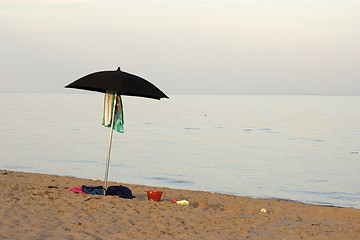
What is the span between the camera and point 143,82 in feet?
35.0

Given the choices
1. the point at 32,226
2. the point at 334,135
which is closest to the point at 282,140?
the point at 334,135

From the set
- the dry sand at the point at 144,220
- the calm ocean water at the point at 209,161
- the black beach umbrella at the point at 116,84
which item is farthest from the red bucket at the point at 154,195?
the calm ocean water at the point at 209,161

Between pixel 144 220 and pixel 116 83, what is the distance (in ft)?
9.11

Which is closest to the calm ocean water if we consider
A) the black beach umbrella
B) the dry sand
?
the dry sand

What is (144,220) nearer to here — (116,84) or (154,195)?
(154,195)

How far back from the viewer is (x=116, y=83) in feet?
33.6

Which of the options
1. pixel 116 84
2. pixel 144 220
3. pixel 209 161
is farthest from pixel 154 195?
pixel 209 161

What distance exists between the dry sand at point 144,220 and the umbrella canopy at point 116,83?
7.43ft

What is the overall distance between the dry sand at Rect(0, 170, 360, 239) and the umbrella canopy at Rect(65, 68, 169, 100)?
2.27 m

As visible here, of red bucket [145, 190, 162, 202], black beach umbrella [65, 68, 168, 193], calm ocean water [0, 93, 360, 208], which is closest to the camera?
black beach umbrella [65, 68, 168, 193]

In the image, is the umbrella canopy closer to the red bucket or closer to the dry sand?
the dry sand

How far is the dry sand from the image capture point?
8.31m

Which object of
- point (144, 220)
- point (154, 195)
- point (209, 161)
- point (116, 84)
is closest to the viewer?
point (144, 220)

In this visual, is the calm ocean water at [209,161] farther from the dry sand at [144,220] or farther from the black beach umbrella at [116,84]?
the black beach umbrella at [116,84]
